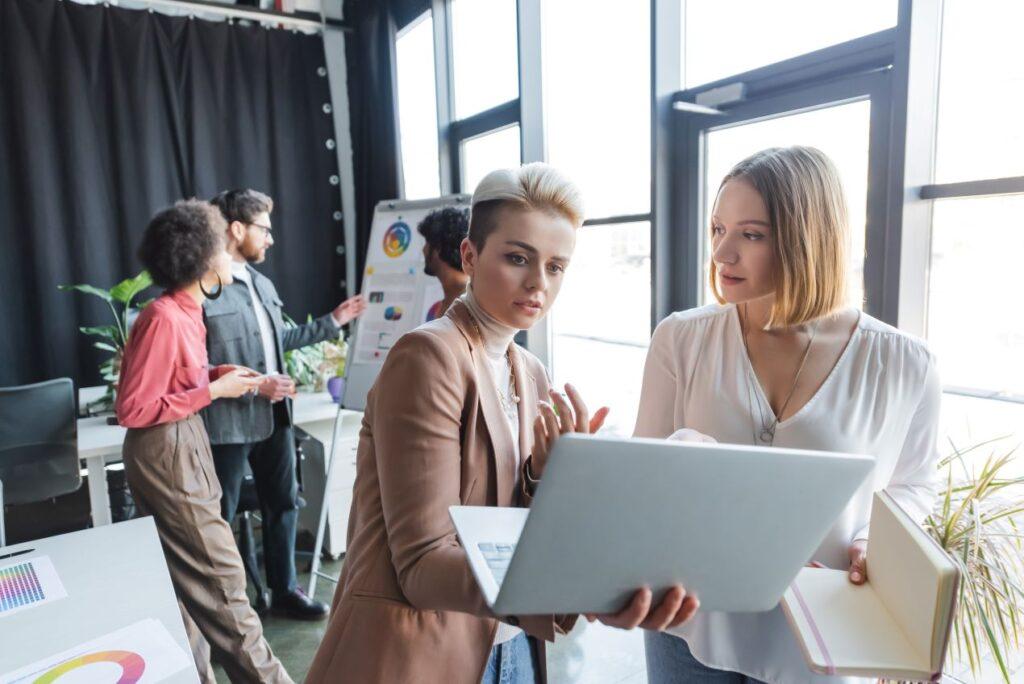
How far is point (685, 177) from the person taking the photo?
2.38 m

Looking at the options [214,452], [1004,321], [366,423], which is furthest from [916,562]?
[214,452]

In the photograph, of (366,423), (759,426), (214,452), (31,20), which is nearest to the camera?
(366,423)

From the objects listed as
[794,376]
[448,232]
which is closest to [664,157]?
[448,232]

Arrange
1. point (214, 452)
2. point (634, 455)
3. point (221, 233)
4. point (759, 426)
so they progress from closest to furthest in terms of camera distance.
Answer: point (634, 455) < point (759, 426) < point (221, 233) < point (214, 452)

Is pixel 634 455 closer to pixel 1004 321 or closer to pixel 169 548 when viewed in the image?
pixel 1004 321

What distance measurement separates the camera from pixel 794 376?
3.88 ft

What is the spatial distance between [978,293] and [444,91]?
9.92ft

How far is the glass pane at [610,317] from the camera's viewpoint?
105 inches

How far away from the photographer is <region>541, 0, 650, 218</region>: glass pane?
8.51 ft

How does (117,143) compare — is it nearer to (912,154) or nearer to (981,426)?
(912,154)

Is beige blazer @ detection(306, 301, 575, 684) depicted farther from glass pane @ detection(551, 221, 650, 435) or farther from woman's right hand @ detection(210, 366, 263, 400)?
glass pane @ detection(551, 221, 650, 435)

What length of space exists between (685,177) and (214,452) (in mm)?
2007

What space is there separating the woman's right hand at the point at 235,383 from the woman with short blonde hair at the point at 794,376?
1610 mm

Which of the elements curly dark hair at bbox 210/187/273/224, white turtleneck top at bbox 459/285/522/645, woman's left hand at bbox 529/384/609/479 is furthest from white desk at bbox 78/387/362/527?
woman's left hand at bbox 529/384/609/479
